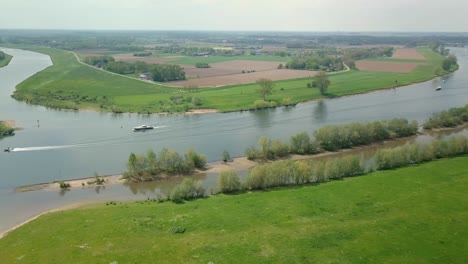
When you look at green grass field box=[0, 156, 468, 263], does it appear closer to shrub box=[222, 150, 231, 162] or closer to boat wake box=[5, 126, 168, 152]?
shrub box=[222, 150, 231, 162]

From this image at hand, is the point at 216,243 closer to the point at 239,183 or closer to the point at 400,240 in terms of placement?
the point at 239,183

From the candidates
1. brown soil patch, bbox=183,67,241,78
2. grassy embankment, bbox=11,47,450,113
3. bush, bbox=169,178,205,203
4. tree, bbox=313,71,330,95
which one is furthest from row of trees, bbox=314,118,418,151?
brown soil patch, bbox=183,67,241,78

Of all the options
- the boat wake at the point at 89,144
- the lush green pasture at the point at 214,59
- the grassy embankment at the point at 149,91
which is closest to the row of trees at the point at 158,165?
the boat wake at the point at 89,144

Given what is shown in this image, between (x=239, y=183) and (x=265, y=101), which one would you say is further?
(x=265, y=101)

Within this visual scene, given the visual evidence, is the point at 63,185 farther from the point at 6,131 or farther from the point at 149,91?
the point at 149,91

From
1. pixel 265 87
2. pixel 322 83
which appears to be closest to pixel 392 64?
pixel 322 83

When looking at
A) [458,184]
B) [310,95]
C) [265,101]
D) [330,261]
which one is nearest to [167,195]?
[330,261]
